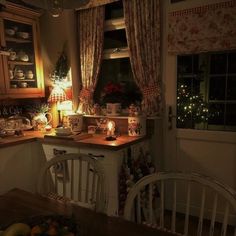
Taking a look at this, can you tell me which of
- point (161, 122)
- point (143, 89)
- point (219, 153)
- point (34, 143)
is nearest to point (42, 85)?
point (34, 143)

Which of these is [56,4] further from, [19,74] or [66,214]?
[19,74]

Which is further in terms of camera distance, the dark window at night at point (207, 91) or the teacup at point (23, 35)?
the teacup at point (23, 35)

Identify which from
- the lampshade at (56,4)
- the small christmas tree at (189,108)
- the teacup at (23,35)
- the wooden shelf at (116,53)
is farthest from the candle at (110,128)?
the lampshade at (56,4)

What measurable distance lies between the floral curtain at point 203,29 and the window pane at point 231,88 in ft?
0.96

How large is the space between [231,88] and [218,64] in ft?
0.81

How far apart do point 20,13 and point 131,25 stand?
1.25m

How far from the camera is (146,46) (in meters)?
2.61

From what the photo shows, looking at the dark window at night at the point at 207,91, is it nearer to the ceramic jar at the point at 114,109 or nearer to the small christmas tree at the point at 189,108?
the small christmas tree at the point at 189,108

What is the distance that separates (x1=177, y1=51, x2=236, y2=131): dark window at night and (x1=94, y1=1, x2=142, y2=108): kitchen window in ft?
1.74

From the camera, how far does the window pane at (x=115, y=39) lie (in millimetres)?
2922

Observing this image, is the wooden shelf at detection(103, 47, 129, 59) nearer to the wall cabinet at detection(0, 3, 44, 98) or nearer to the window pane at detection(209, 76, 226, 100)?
the wall cabinet at detection(0, 3, 44, 98)

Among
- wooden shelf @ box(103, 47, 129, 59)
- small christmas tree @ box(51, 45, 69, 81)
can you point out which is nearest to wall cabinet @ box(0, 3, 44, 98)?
small christmas tree @ box(51, 45, 69, 81)

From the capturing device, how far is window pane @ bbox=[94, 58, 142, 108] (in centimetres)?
290

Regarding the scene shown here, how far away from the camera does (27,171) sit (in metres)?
2.68
